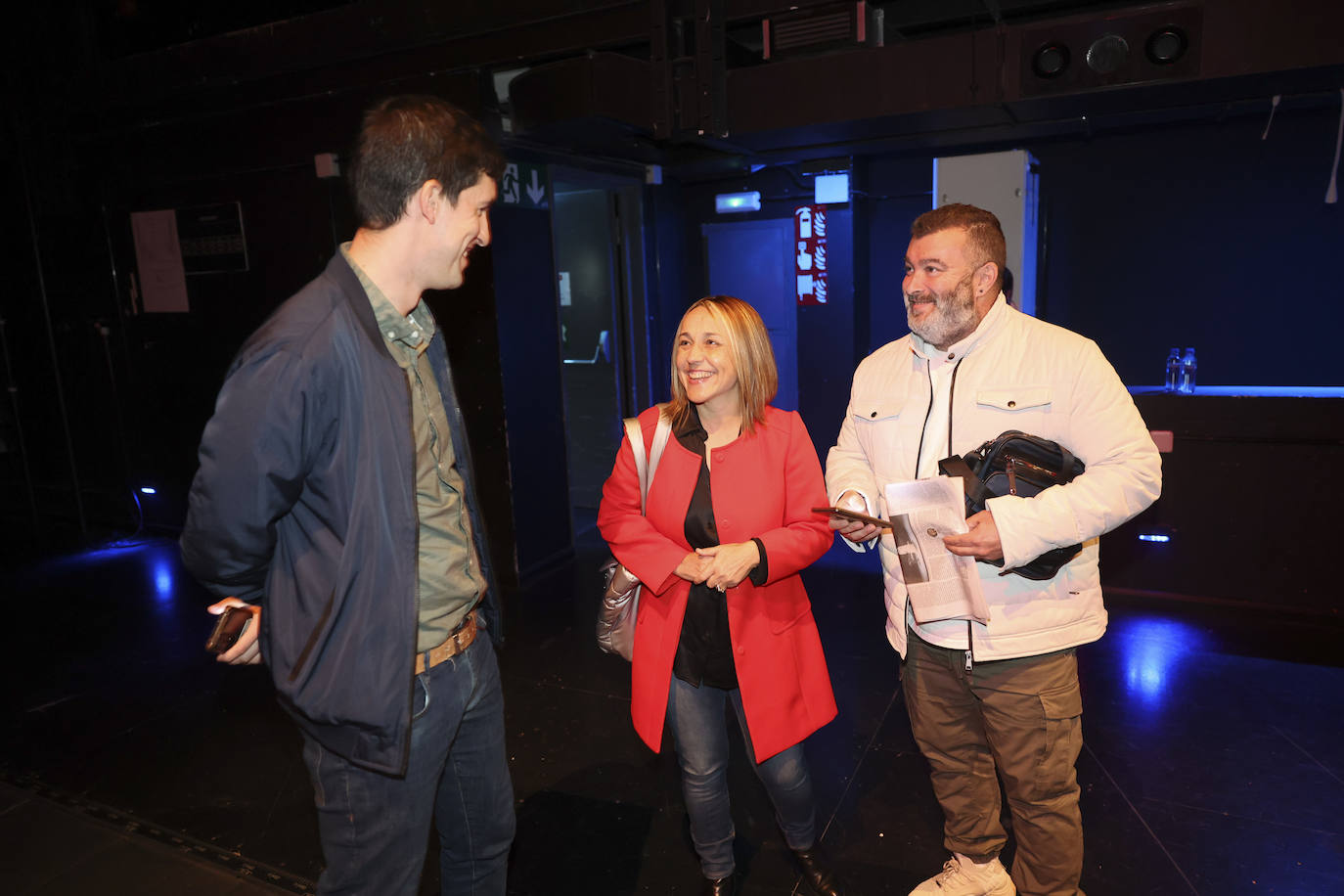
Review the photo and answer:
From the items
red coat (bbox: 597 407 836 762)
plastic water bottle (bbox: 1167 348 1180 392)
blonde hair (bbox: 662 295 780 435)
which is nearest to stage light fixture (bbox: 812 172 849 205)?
plastic water bottle (bbox: 1167 348 1180 392)

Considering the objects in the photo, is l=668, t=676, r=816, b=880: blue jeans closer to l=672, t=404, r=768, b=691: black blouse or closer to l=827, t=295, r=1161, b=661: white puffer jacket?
l=672, t=404, r=768, b=691: black blouse

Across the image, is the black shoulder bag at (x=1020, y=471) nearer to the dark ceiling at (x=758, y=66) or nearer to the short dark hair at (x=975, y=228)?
the short dark hair at (x=975, y=228)

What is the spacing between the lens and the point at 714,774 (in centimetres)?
218

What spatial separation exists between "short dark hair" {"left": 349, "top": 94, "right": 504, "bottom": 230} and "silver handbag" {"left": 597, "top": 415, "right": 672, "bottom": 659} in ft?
2.92

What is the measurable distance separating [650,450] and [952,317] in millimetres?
826

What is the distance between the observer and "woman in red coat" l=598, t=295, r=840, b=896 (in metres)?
2.12

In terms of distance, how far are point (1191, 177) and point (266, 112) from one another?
220 inches

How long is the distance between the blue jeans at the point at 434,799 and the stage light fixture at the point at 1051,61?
351 cm

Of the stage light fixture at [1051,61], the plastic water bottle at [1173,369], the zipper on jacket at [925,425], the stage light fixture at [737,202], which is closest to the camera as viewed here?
the zipper on jacket at [925,425]

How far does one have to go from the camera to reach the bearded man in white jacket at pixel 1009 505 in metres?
1.83

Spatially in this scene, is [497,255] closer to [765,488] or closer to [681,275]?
[681,275]

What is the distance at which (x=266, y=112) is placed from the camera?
5.06 meters

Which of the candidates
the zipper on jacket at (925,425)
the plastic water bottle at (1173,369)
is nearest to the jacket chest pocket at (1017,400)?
the zipper on jacket at (925,425)

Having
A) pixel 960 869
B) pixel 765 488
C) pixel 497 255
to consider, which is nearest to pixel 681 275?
pixel 497 255
